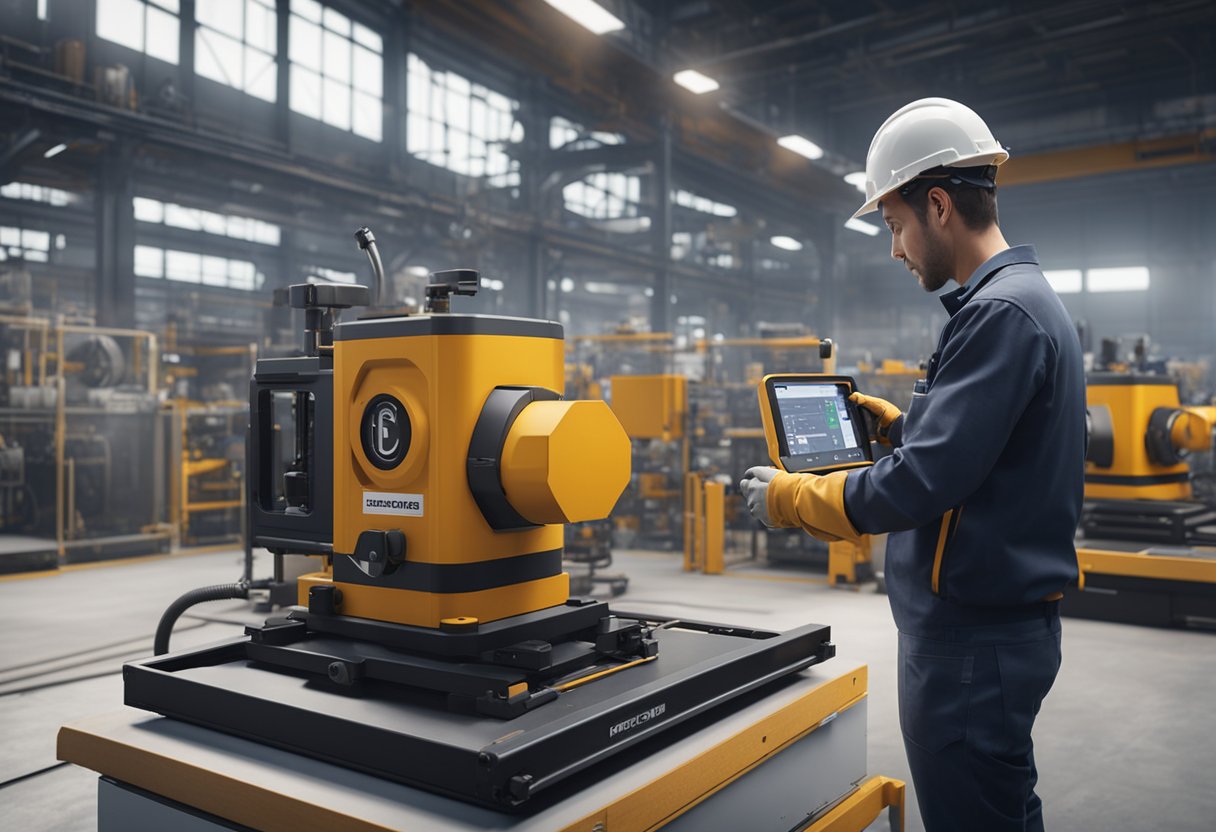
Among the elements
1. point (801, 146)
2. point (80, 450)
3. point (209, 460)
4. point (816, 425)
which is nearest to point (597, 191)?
point (801, 146)

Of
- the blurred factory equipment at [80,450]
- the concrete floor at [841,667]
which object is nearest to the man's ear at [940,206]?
the concrete floor at [841,667]

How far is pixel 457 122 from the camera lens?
16766mm

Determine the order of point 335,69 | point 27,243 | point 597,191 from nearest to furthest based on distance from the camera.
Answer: point 335,69
point 27,243
point 597,191

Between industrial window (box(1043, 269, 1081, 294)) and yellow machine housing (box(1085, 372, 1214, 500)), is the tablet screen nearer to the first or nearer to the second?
yellow machine housing (box(1085, 372, 1214, 500))

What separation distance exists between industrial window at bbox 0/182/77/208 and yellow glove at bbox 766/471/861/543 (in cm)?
1570

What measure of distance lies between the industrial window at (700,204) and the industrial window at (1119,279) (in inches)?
294

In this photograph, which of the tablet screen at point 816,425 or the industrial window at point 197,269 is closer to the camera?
the tablet screen at point 816,425

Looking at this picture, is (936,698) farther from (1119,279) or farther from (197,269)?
(1119,279)

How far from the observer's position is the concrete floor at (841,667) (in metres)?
3.24

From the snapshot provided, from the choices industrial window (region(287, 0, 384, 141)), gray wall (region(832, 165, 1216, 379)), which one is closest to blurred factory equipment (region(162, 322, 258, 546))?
industrial window (region(287, 0, 384, 141))

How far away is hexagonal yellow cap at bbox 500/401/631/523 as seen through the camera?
1.56m

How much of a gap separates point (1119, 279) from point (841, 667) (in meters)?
19.7

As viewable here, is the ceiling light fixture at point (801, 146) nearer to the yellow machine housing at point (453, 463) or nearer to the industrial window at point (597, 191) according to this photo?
the industrial window at point (597, 191)

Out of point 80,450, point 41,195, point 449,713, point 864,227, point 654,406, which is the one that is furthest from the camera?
point 864,227
